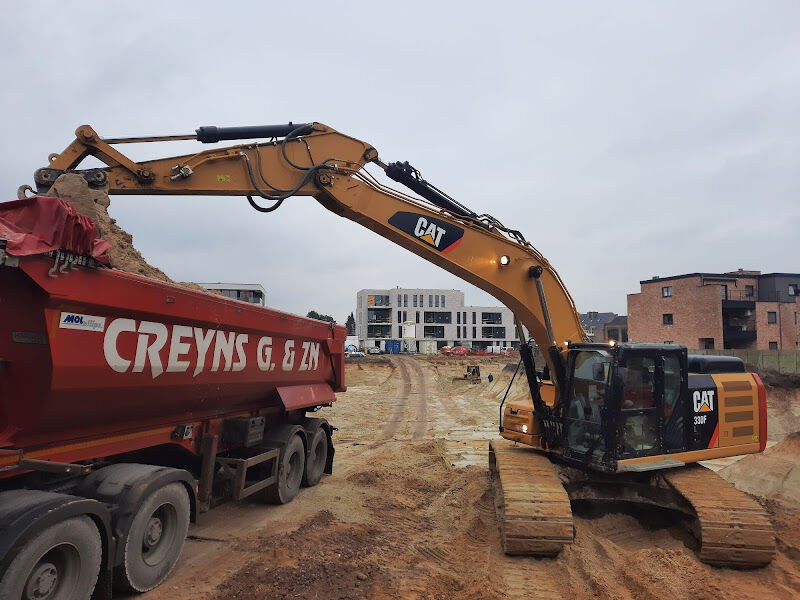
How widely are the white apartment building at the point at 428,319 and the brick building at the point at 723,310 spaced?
3919cm

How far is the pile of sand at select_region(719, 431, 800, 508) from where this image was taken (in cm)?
843

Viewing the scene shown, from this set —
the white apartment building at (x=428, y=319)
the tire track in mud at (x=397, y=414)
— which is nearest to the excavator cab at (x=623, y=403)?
the tire track in mud at (x=397, y=414)

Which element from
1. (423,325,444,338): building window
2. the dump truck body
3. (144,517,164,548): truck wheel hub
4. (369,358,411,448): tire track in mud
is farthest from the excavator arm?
(423,325,444,338): building window

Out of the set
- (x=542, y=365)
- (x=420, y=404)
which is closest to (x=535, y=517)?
(x=542, y=365)

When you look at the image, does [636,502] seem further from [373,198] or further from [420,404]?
[420,404]

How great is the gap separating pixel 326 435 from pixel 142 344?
18.3 feet

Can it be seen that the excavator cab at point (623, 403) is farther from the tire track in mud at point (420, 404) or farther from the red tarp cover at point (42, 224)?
the tire track in mud at point (420, 404)

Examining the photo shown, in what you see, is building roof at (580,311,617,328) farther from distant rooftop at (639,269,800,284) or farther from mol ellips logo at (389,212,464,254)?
mol ellips logo at (389,212,464,254)

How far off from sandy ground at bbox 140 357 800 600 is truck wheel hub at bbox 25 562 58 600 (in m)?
1.18

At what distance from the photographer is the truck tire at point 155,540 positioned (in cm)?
459

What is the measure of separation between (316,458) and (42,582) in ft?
19.2

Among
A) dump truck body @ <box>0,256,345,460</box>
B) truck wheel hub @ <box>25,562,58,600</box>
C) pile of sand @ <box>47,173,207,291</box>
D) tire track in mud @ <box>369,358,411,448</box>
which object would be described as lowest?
tire track in mud @ <box>369,358,411,448</box>

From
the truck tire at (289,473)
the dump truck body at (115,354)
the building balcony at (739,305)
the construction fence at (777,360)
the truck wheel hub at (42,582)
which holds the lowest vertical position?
the truck tire at (289,473)

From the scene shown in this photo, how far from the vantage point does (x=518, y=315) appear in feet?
25.7
